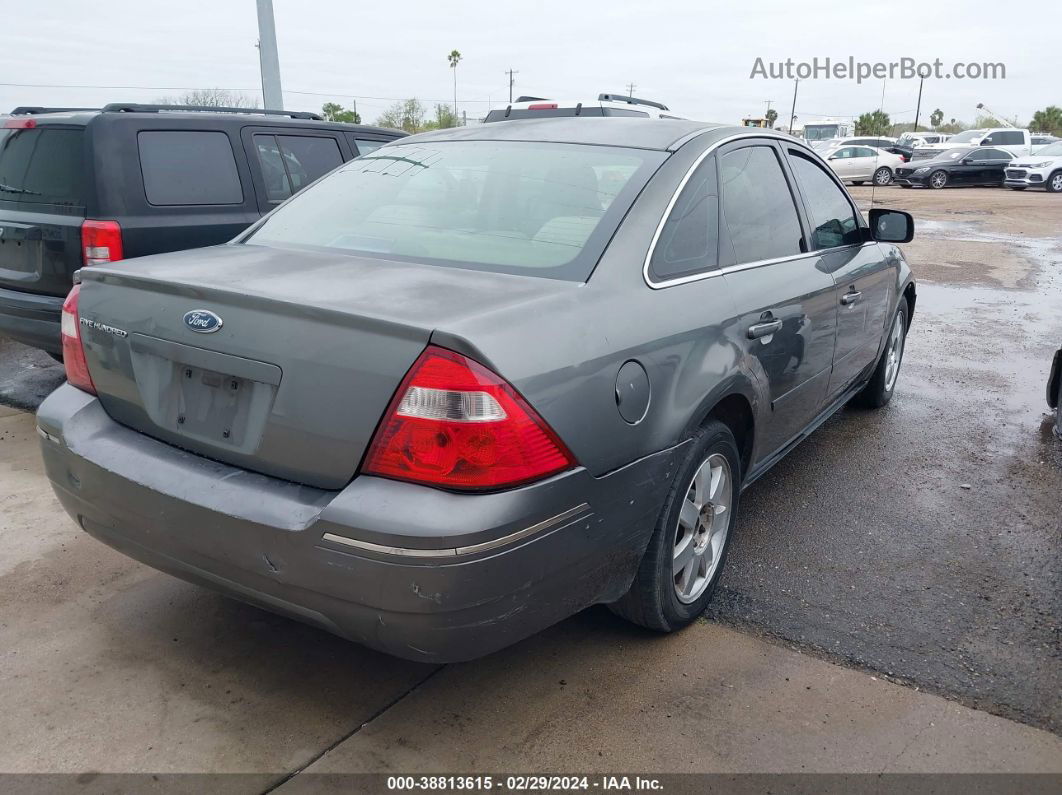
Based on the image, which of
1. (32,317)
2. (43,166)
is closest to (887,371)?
(32,317)

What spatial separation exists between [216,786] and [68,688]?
729mm

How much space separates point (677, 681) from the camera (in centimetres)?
283

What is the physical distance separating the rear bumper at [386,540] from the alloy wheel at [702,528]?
1.17ft

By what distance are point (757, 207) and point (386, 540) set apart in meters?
2.20

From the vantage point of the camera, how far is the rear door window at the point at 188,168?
528 centimetres

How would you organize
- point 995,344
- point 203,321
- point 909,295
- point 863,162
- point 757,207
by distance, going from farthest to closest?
point 863,162 < point 995,344 < point 909,295 < point 757,207 < point 203,321

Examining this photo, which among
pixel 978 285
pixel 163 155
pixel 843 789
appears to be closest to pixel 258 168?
pixel 163 155

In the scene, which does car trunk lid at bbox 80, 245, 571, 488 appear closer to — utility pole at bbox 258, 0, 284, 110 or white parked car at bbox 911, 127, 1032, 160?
utility pole at bbox 258, 0, 284, 110

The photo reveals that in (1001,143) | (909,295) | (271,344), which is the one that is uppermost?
(1001,143)

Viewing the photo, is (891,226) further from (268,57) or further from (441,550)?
(268,57)

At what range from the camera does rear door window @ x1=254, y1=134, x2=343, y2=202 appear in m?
6.07

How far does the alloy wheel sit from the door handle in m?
0.44

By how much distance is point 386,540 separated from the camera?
6.95 feet

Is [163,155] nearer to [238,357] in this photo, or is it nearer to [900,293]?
[238,357]
